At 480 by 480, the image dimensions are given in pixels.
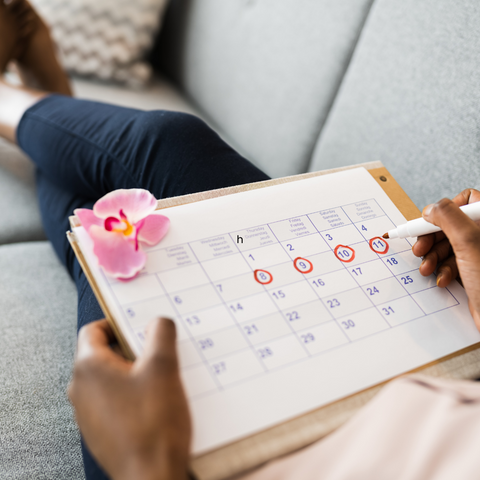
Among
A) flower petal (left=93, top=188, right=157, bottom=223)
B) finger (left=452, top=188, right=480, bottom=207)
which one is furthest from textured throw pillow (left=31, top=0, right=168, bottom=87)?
finger (left=452, top=188, right=480, bottom=207)

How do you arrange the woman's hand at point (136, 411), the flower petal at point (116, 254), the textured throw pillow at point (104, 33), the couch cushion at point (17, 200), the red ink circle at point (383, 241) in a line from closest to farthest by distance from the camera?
the woman's hand at point (136, 411)
the flower petal at point (116, 254)
the red ink circle at point (383, 241)
the couch cushion at point (17, 200)
the textured throw pillow at point (104, 33)

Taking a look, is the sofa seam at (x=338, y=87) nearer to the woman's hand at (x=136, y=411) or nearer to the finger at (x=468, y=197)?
the finger at (x=468, y=197)

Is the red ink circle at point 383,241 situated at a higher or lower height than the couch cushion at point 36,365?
higher

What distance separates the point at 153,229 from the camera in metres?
0.44

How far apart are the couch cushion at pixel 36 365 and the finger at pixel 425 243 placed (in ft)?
1.58

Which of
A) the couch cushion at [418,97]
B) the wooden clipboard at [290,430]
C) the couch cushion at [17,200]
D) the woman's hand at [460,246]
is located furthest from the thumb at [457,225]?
the couch cushion at [17,200]

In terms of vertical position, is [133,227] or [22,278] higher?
[133,227]

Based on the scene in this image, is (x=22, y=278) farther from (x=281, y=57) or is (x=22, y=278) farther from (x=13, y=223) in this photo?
(x=281, y=57)

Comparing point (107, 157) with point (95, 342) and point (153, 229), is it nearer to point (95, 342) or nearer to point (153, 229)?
point (153, 229)

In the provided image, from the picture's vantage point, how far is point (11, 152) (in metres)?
0.97

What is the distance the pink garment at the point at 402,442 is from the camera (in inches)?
12.7

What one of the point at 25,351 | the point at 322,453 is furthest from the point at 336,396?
the point at 25,351

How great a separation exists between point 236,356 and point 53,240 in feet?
1.72

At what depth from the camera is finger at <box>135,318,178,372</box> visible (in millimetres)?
332
